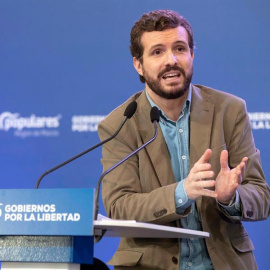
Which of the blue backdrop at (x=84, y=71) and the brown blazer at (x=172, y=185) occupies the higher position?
the blue backdrop at (x=84, y=71)

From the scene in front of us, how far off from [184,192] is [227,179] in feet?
0.58

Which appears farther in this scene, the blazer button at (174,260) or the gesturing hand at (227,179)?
the blazer button at (174,260)

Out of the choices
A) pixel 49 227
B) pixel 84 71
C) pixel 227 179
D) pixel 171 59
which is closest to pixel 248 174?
pixel 227 179

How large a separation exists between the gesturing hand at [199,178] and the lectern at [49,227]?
35 cm

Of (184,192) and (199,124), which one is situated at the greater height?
(199,124)

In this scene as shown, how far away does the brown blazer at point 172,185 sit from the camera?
8.24ft

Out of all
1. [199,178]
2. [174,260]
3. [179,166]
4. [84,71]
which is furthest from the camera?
[84,71]

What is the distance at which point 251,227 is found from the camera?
12.2 ft

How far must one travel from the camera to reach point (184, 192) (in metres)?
2.33

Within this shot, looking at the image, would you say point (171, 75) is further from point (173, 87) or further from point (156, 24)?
point (156, 24)

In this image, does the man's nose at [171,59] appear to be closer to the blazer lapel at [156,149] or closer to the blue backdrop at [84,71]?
the blazer lapel at [156,149]

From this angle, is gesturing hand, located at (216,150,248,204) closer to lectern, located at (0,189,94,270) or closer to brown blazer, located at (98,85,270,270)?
brown blazer, located at (98,85,270,270)

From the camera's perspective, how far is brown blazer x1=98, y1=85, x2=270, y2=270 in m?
2.51

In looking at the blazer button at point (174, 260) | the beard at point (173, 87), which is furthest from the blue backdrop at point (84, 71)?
the blazer button at point (174, 260)
